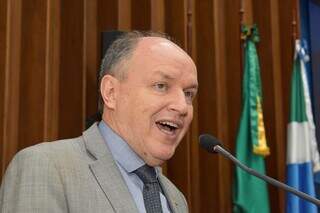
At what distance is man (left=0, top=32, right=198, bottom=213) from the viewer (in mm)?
1617

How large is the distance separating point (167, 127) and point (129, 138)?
15 cm

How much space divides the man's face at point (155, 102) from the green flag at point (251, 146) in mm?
1885

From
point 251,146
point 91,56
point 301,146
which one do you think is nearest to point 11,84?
point 91,56

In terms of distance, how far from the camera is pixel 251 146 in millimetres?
3746

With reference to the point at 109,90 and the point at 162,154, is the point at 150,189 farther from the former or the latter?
the point at 109,90

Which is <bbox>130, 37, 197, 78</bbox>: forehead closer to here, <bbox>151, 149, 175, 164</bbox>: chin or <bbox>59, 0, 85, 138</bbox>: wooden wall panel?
<bbox>151, 149, 175, 164</bbox>: chin

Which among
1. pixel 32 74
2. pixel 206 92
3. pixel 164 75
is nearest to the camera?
pixel 164 75

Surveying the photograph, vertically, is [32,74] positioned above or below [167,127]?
above

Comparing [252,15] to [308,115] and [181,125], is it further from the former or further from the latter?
[181,125]

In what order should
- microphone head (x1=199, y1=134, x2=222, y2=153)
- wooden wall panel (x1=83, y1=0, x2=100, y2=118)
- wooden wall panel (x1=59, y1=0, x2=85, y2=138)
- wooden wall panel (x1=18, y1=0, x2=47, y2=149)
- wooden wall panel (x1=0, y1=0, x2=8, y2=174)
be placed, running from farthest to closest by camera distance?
wooden wall panel (x1=83, y1=0, x2=100, y2=118) < wooden wall panel (x1=59, y1=0, x2=85, y2=138) < wooden wall panel (x1=18, y1=0, x2=47, y2=149) < wooden wall panel (x1=0, y1=0, x2=8, y2=174) < microphone head (x1=199, y1=134, x2=222, y2=153)

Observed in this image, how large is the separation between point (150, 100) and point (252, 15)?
2648 millimetres

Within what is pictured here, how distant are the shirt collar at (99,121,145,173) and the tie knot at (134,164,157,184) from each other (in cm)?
2

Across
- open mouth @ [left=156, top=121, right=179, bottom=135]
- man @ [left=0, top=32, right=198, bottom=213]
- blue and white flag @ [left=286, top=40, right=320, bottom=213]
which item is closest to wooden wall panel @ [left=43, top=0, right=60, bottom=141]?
man @ [left=0, top=32, right=198, bottom=213]

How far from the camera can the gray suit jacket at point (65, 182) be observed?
150cm
